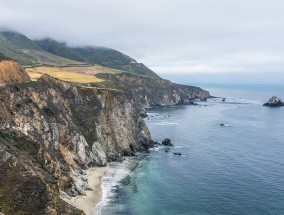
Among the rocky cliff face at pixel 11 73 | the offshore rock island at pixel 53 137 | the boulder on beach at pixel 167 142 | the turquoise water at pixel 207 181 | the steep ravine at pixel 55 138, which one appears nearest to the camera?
the steep ravine at pixel 55 138

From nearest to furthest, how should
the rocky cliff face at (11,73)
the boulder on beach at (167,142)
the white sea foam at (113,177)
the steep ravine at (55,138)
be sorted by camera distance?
the steep ravine at (55,138) < the white sea foam at (113,177) < the rocky cliff face at (11,73) < the boulder on beach at (167,142)

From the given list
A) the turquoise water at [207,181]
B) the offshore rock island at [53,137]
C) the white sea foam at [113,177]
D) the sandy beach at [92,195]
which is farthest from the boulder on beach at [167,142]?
the sandy beach at [92,195]

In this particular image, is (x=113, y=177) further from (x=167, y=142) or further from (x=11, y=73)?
(x=167, y=142)

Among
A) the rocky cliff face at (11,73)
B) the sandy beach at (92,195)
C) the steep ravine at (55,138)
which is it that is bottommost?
the sandy beach at (92,195)

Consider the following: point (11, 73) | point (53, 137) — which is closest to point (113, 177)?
point (53, 137)

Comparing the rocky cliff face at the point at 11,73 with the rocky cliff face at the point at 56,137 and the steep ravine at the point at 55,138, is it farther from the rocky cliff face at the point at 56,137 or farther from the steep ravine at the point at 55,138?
the rocky cliff face at the point at 56,137

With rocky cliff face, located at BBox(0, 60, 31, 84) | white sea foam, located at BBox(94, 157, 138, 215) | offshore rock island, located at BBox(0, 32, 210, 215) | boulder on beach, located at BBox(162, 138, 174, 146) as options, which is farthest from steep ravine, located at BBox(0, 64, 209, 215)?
boulder on beach, located at BBox(162, 138, 174, 146)

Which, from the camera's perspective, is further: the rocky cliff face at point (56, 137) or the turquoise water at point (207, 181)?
the turquoise water at point (207, 181)

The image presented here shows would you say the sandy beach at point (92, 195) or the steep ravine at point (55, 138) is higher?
the steep ravine at point (55, 138)
